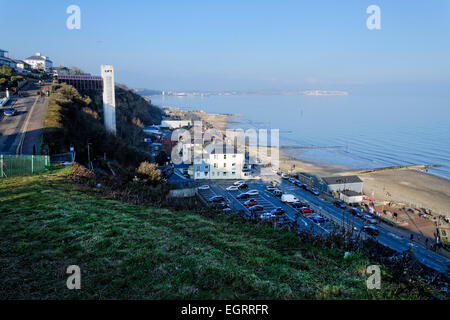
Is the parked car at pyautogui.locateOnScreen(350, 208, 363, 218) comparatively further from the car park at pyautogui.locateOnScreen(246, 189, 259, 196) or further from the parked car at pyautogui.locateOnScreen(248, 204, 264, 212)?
the car park at pyautogui.locateOnScreen(246, 189, 259, 196)

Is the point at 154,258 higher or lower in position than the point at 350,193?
higher

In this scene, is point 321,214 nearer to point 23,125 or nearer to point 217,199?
point 217,199

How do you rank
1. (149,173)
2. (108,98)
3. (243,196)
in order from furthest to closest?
Result: 1. (108,98)
2. (243,196)
3. (149,173)

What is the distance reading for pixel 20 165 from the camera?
1211cm

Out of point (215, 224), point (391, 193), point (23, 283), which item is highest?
point (23, 283)

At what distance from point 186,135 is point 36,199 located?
1528 inches

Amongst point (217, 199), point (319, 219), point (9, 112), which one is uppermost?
point (9, 112)

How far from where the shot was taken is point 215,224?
8570mm

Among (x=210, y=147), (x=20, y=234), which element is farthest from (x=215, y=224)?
(x=210, y=147)

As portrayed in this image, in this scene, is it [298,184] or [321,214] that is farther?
Result: [298,184]

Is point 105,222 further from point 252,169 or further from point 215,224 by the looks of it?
point 252,169

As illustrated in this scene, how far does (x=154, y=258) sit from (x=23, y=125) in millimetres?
20622

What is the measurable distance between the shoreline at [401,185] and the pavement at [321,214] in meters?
6.18

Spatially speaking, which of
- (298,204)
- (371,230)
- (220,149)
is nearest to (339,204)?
(298,204)
